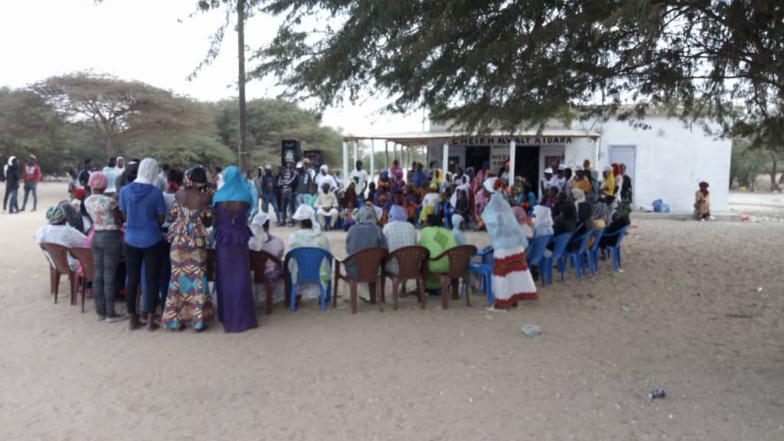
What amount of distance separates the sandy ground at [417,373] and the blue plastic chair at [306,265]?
22 cm

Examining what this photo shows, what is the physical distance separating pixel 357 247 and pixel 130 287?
232 centimetres

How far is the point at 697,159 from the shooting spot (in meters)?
17.9

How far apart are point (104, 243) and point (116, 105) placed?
25.5 m

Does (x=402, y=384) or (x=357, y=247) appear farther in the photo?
(x=357, y=247)

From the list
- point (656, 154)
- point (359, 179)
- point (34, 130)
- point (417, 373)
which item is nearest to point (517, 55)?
point (417, 373)

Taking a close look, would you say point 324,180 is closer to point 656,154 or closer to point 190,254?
point 190,254

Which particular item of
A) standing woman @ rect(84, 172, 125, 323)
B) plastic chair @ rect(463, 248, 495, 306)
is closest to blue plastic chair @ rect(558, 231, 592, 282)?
plastic chair @ rect(463, 248, 495, 306)

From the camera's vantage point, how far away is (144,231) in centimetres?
539

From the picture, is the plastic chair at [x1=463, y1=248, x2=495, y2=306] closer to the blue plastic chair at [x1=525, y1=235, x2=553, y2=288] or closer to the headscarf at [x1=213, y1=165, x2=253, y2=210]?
the blue plastic chair at [x1=525, y1=235, x2=553, y2=288]

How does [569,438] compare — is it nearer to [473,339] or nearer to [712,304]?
[473,339]

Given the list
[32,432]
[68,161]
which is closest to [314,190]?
[32,432]

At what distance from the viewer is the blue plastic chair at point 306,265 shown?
19.7 ft

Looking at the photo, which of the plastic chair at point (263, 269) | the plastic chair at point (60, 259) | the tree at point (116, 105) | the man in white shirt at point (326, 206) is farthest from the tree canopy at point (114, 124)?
the plastic chair at point (263, 269)

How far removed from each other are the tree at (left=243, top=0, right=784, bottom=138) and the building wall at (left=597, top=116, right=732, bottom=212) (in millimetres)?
10813
